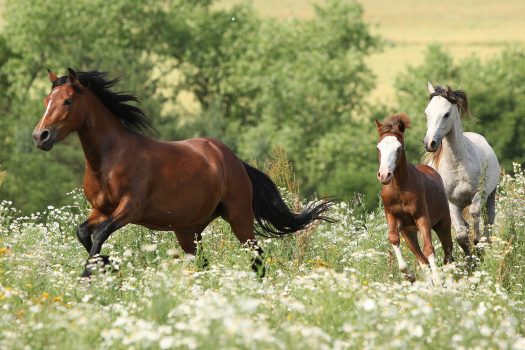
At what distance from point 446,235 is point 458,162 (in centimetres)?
109

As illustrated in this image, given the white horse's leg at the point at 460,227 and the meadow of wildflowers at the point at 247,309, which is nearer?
the meadow of wildflowers at the point at 247,309

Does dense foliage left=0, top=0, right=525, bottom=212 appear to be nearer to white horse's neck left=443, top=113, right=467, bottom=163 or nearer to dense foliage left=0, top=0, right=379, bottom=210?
dense foliage left=0, top=0, right=379, bottom=210

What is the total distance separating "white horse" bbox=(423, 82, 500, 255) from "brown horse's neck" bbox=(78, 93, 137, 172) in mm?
3230

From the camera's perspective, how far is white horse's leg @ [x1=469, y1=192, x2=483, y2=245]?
1094 cm

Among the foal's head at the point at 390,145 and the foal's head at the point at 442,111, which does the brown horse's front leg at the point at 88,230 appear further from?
the foal's head at the point at 442,111

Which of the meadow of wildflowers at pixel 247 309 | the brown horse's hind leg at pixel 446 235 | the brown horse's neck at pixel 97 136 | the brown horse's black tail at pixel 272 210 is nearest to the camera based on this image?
the meadow of wildflowers at pixel 247 309

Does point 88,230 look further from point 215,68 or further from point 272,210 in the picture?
point 215,68

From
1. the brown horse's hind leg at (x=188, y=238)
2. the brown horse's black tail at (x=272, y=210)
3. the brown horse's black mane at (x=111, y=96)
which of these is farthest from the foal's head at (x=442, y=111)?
the brown horse's black mane at (x=111, y=96)

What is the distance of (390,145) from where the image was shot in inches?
352

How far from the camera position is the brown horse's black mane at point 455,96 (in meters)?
10.8

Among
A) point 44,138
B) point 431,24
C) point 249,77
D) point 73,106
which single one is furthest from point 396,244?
point 431,24

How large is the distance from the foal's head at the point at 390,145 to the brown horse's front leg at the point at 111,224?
211 cm

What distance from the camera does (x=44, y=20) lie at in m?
62.9

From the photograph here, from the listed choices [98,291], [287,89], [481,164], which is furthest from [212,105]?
[98,291]
